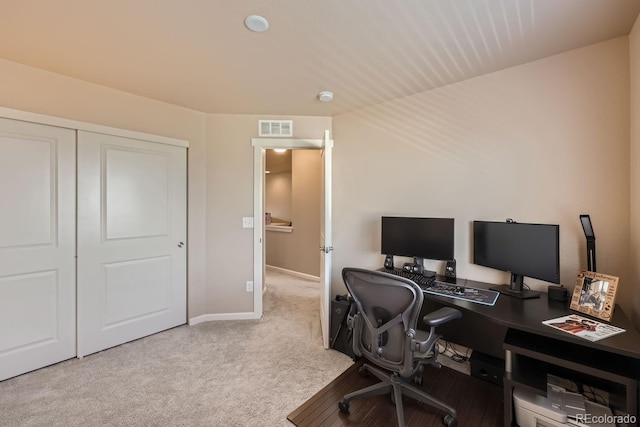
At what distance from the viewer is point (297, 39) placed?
1.76 m

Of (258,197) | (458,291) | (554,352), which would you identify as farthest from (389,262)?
(258,197)

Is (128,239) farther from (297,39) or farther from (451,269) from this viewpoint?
(451,269)

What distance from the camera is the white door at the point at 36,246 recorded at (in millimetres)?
2094

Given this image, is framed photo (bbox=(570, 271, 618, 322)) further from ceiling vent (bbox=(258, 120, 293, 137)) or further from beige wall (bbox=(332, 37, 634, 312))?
ceiling vent (bbox=(258, 120, 293, 137))

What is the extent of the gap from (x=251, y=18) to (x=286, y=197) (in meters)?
4.66

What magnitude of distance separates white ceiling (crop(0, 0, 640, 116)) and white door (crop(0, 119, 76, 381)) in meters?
0.65

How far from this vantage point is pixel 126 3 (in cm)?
146

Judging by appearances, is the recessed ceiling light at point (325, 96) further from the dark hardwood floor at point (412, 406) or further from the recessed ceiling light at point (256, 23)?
the dark hardwood floor at point (412, 406)

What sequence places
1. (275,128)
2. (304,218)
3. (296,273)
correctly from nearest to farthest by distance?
1. (275,128)
2. (304,218)
3. (296,273)

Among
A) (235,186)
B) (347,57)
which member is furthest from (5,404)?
(347,57)

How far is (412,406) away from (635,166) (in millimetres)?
2029

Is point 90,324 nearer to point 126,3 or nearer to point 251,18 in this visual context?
point 126,3

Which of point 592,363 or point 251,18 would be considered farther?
point 251,18

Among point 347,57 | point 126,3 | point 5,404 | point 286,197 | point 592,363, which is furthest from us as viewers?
point 286,197
